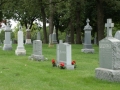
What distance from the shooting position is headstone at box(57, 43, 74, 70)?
42.2 feet

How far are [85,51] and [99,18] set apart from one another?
8.58 meters

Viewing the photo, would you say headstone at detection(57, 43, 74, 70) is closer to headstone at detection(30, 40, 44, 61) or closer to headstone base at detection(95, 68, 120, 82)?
headstone at detection(30, 40, 44, 61)

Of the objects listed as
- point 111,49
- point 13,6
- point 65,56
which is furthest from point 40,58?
point 13,6

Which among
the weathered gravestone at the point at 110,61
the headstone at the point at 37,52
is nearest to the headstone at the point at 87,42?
the headstone at the point at 37,52

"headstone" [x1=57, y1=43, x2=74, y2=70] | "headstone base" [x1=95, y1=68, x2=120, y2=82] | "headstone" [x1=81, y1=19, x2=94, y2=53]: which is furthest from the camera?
"headstone" [x1=81, y1=19, x2=94, y2=53]

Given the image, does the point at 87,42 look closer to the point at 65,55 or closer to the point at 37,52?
the point at 37,52

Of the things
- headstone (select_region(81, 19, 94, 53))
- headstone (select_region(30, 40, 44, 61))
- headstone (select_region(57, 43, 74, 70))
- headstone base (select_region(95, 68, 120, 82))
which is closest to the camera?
headstone base (select_region(95, 68, 120, 82))

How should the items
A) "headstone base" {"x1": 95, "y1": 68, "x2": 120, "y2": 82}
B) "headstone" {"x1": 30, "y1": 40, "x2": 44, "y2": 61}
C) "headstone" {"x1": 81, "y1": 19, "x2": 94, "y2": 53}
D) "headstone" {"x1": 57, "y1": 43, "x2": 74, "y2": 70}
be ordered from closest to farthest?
"headstone base" {"x1": 95, "y1": 68, "x2": 120, "y2": 82} < "headstone" {"x1": 57, "y1": 43, "x2": 74, "y2": 70} < "headstone" {"x1": 30, "y1": 40, "x2": 44, "y2": 61} < "headstone" {"x1": 81, "y1": 19, "x2": 94, "y2": 53}

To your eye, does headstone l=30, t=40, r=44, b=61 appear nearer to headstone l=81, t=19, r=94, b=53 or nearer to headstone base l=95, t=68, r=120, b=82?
headstone l=81, t=19, r=94, b=53

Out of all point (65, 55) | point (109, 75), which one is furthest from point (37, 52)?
point (109, 75)

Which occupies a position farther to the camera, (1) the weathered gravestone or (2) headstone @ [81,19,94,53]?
(2) headstone @ [81,19,94,53]

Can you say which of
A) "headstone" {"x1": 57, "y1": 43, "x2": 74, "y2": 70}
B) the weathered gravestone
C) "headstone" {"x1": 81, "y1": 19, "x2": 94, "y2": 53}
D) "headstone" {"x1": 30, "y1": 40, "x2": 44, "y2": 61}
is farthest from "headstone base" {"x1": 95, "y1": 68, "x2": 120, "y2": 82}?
"headstone" {"x1": 81, "y1": 19, "x2": 94, "y2": 53}

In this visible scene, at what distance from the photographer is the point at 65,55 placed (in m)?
13.1

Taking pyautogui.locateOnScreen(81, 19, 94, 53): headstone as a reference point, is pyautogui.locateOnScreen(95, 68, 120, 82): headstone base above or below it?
below
